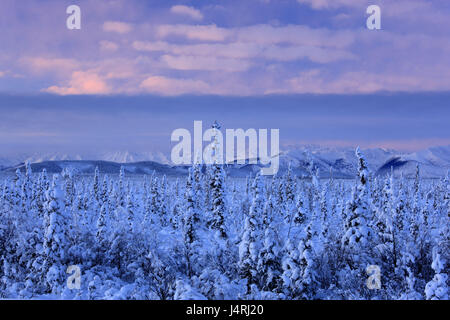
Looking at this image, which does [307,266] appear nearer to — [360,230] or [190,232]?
[360,230]

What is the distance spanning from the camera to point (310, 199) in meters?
74.9

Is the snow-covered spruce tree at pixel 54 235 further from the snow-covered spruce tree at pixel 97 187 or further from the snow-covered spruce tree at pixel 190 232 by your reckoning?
the snow-covered spruce tree at pixel 97 187

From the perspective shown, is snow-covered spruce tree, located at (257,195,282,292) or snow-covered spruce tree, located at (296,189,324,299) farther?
snow-covered spruce tree, located at (257,195,282,292)

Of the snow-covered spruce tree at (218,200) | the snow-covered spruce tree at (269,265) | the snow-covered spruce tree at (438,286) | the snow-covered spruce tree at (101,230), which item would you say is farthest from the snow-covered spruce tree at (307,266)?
the snow-covered spruce tree at (218,200)

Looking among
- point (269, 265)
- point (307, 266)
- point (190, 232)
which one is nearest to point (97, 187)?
point (190, 232)

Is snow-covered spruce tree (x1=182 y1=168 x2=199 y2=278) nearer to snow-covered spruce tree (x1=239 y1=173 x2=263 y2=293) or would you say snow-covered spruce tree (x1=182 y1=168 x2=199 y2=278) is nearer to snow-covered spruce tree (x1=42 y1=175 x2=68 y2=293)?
snow-covered spruce tree (x1=239 y1=173 x2=263 y2=293)

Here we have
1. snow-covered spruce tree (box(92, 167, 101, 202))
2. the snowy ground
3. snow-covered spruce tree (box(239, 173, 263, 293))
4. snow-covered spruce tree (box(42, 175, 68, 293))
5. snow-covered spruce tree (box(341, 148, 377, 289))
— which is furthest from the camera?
snow-covered spruce tree (box(92, 167, 101, 202))

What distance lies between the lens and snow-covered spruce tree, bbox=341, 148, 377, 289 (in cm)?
1941

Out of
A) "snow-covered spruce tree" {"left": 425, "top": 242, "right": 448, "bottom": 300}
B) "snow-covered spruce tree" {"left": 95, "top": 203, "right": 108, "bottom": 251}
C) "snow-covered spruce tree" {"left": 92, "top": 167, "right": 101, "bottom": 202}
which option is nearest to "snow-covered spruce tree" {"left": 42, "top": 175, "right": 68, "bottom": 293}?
"snow-covered spruce tree" {"left": 95, "top": 203, "right": 108, "bottom": 251}

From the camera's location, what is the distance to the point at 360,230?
67.4 feet

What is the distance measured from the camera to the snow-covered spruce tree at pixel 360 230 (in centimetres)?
1941

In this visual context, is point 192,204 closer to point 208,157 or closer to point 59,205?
point 208,157
